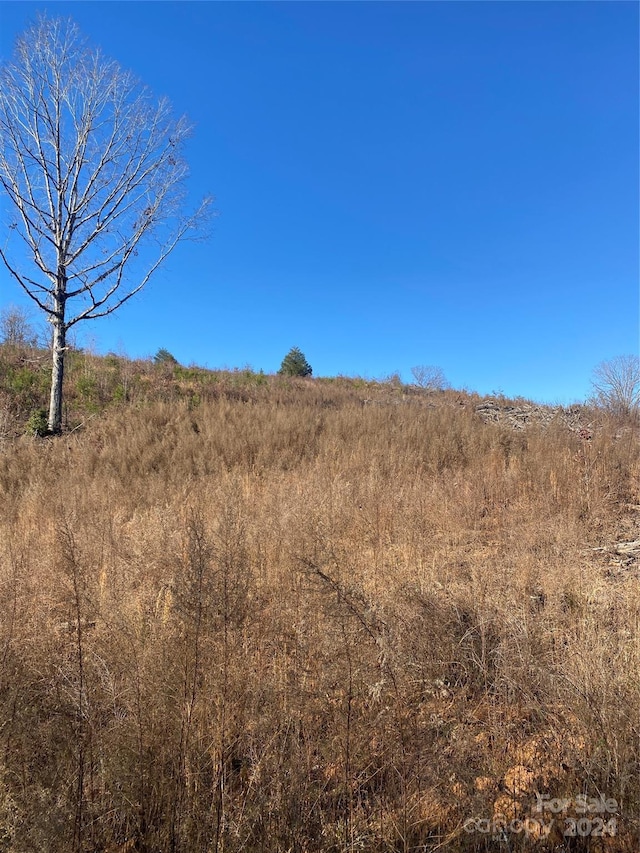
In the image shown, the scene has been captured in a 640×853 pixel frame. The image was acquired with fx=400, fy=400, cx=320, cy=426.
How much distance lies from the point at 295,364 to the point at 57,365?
18741 millimetres

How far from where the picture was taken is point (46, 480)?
22.3 feet

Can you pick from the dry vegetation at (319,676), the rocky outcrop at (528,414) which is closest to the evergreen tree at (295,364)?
the rocky outcrop at (528,414)

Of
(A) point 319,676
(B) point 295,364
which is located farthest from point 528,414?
(B) point 295,364

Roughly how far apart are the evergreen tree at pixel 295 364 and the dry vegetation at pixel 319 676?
855 inches

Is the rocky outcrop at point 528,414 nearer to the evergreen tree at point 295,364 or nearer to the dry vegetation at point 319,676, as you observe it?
the dry vegetation at point 319,676

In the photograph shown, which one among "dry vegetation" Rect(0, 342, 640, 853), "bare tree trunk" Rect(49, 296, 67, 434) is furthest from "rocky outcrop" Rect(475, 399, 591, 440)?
"bare tree trunk" Rect(49, 296, 67, 434)

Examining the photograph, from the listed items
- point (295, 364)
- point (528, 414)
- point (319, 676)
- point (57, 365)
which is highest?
point (295, 364)

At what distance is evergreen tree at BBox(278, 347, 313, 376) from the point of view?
26.5 m

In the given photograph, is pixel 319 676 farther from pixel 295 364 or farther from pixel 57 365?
pixel 295 364

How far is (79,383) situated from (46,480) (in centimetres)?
449

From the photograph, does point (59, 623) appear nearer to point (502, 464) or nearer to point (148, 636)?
point (148, 636)

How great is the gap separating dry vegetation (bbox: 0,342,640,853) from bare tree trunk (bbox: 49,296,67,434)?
15.1 ft

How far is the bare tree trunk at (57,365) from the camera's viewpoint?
902 cm

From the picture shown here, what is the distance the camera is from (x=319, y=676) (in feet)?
7.48
